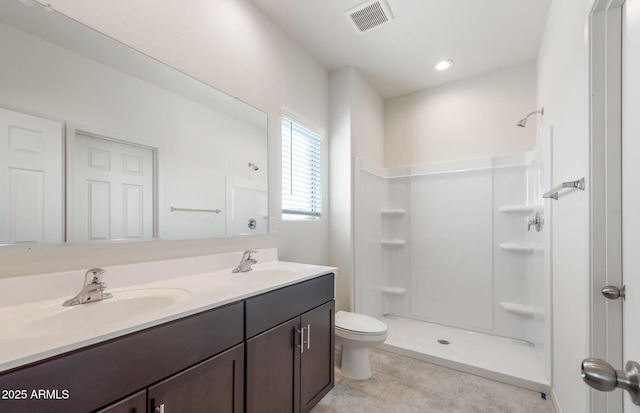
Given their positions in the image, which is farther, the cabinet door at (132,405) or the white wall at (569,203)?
the white wall at (569,203)

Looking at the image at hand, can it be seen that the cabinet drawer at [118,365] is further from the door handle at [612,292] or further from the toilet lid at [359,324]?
the door handle at [612,292]

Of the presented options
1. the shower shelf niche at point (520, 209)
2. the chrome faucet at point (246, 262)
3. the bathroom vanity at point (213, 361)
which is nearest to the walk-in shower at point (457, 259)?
the shower shelf niche at point (520, 209)

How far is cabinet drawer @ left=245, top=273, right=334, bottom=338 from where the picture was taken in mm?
1198

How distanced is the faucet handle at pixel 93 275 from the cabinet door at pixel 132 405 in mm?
471

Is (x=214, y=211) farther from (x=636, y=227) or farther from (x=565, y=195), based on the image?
(x=565, y=195)

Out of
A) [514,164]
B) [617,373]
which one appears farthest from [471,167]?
[617,373]

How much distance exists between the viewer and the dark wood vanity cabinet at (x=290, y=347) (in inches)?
47.4

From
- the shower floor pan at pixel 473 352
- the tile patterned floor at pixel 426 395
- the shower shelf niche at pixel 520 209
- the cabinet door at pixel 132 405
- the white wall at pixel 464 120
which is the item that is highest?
the white wall at pixel 464 120

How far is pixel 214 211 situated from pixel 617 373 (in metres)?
1.64

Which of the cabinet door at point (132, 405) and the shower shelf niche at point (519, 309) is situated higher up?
the cabinet door at point (132, 405)

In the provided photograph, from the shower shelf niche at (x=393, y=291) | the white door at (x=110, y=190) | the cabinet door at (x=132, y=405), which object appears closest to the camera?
the cabinet door at (x=132, y=405)

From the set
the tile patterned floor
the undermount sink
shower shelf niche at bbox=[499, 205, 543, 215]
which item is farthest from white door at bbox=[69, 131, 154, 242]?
shower shelf niche at bbox=[499, 205, 543, 215]

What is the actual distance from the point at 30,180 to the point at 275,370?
124cm

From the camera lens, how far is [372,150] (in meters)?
3.00
